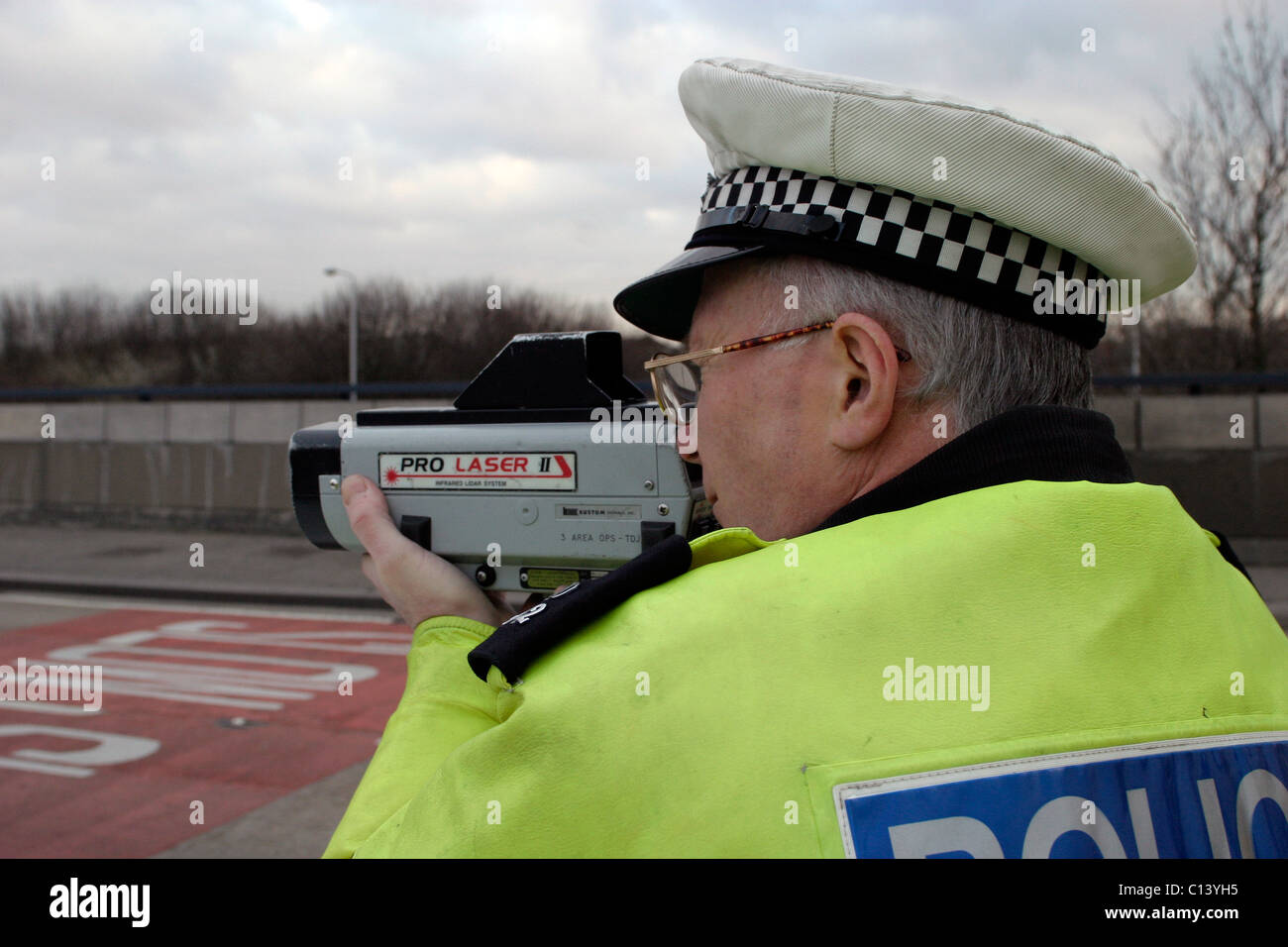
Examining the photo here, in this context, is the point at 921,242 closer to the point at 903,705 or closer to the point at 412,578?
the point at 903,705

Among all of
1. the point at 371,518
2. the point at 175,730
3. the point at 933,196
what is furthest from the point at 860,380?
the point at 175,730

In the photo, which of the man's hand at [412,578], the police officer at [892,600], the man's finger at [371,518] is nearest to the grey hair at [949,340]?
the police officer at [892,600]

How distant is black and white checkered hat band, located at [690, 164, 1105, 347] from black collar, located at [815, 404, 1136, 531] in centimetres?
17

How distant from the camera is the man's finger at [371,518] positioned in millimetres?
1879

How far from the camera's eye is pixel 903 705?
88 cm

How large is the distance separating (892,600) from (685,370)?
63 centimetres

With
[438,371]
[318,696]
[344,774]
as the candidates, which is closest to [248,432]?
[438,371]

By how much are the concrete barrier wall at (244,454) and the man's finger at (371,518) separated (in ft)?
28.4

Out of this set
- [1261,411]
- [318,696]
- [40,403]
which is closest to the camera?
[318,696]

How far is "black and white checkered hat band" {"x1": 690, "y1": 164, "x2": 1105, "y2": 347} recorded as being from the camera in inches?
44.2

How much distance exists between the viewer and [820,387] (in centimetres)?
119

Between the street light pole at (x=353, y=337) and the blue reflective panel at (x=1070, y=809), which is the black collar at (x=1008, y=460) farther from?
the street light pole at (x=353, y=337)
